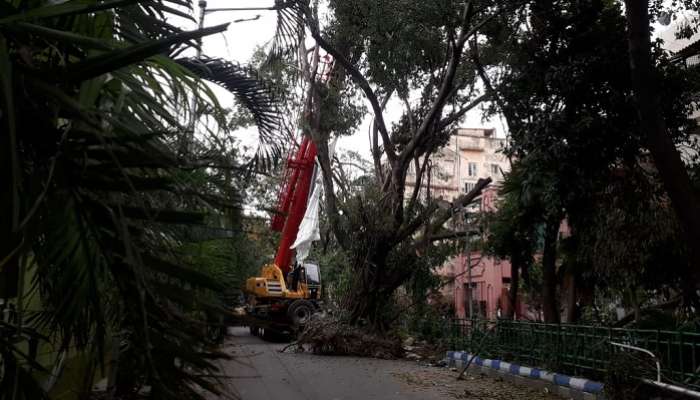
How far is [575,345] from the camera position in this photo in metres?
11.0

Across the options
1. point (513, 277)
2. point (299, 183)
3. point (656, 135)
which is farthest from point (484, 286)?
point (656, 135)

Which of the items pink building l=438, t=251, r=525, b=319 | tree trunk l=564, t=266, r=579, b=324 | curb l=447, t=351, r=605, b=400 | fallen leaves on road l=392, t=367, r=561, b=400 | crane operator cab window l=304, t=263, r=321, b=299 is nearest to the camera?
curb l=447, t=351, r=605, b=400

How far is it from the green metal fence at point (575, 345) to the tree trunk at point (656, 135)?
1.27 meters

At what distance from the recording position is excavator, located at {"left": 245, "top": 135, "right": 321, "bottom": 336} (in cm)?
1831

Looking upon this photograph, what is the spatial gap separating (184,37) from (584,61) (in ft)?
37.0

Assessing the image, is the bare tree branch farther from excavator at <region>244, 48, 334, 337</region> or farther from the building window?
the building window

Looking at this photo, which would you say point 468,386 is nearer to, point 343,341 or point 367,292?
point 343,341

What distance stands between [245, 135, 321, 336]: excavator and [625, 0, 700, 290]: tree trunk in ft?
33.8

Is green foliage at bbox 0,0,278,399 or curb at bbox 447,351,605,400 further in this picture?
curb at bbox 447,351,605,400

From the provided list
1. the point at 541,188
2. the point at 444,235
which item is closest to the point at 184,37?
the point at 541,188

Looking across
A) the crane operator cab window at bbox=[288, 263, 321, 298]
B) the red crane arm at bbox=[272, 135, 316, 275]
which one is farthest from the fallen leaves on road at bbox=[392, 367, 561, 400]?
the crane operator cab window at bbox=[288, 263, 321, 298]

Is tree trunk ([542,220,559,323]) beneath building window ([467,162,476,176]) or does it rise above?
beneath

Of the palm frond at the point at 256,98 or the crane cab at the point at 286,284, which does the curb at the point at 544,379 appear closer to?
the palm frond at the point at 256,98

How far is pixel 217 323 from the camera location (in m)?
2.27
